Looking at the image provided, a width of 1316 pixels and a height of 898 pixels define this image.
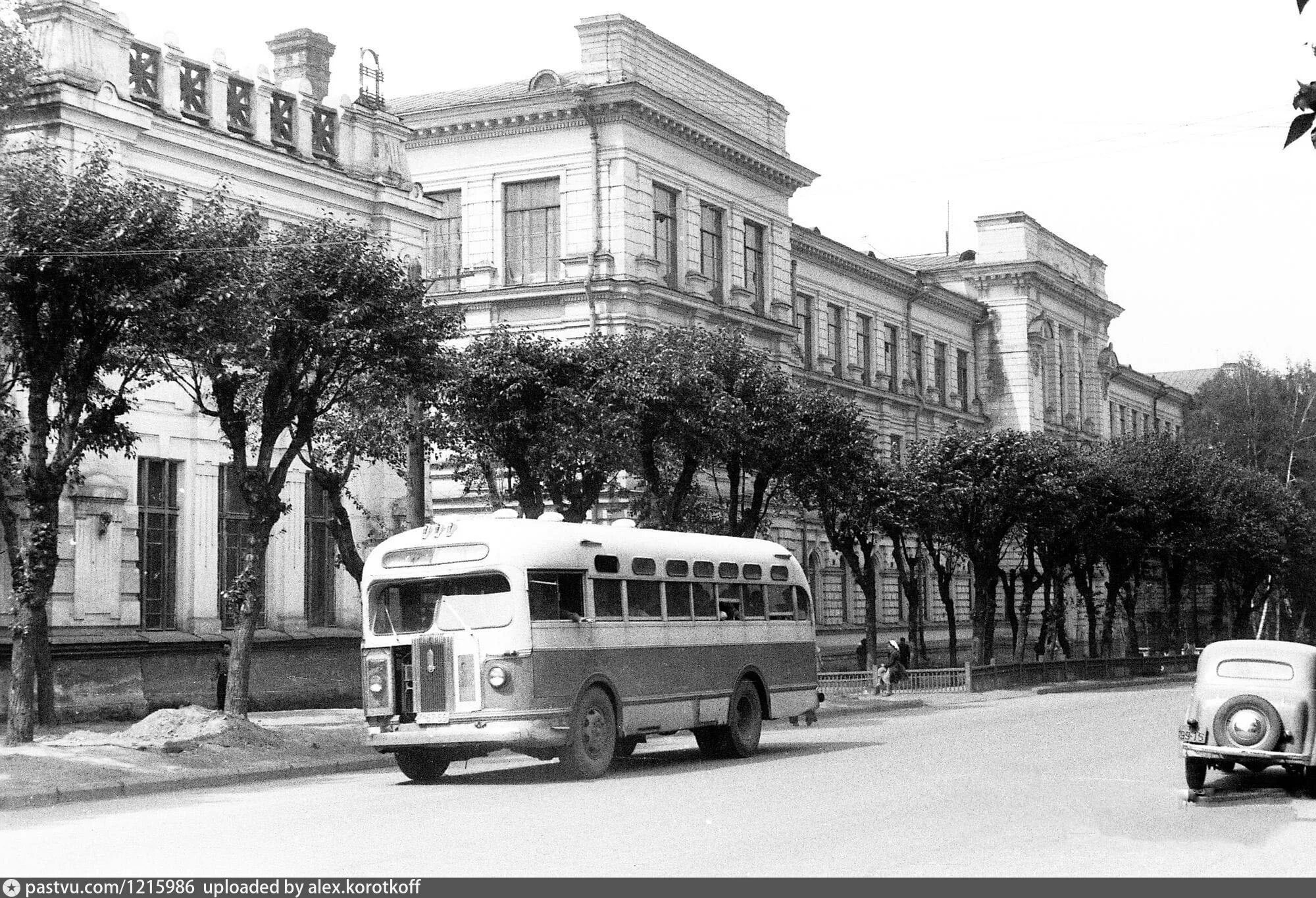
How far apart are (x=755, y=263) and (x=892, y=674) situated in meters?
14.3

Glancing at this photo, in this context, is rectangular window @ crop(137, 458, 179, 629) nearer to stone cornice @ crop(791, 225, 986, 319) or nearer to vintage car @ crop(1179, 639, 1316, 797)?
vintage car @ crop(1179, 639, 1316, 797)

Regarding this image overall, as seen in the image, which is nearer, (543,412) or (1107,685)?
(543,412)

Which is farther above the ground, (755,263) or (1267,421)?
(755,263)

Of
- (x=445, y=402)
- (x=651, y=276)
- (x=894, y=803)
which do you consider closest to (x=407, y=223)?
(x=445, y=402)

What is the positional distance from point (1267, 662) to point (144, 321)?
43.0ft

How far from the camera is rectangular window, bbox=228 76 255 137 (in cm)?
2955

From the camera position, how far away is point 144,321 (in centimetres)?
2056

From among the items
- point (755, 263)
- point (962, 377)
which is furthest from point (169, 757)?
point (962, 377)

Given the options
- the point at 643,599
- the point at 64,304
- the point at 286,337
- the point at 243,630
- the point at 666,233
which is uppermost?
the point at 666,233

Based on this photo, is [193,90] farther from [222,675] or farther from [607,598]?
[607,598]

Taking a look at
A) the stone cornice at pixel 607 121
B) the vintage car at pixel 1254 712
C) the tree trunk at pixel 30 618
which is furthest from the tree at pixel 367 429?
the stone cornice at pixel 607 121

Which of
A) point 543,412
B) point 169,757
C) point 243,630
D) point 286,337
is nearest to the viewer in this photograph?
point 169,757

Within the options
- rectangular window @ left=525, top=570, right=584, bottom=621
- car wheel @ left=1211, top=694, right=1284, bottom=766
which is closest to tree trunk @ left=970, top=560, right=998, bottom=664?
rectangular window @ left=525, top=570, right=584, bottom=621

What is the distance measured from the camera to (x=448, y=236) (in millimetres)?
45500
